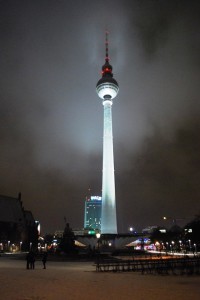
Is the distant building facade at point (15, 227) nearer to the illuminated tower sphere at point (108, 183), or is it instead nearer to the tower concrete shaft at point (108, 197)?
the tower concrete shaft at point (108, 197)

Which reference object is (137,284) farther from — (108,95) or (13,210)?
(108,95)

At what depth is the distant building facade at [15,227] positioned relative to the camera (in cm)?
10875

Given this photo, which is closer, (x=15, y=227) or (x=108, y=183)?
(x=15, y=227)

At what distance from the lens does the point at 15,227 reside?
394 feet

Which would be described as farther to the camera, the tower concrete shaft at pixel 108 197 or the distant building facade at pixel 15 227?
the tower concrete shaft at pixel 108 197

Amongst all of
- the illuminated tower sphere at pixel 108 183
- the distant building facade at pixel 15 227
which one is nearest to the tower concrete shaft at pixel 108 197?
the illuminated tower sphere at pixel 108 183

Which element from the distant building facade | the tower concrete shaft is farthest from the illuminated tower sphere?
the distant building facade

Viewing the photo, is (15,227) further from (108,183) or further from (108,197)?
(108,183)

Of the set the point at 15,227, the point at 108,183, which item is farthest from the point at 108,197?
the point at 15,227

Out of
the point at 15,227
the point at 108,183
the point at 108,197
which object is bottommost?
the point at 15,227

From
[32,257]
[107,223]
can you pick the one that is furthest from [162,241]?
[32,257]

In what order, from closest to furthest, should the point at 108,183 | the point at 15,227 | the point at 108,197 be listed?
1. the point at 15,227
2. the point at 108,197
3. the point at 108,183

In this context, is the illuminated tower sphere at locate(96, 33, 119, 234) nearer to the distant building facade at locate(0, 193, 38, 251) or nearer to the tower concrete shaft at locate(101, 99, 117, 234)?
the tower concrete shaft at locate(101, 99, 117, 234)

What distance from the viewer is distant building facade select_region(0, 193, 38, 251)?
4281 inches
